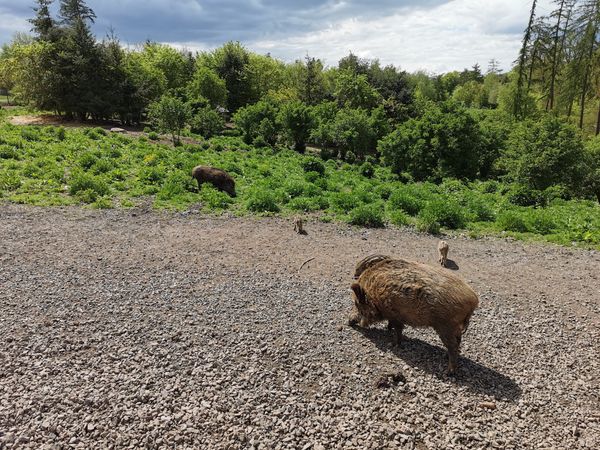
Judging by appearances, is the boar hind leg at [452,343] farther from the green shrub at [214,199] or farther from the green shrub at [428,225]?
the green shrub at [214,199]

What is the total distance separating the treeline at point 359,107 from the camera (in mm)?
25344

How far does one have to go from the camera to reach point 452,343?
5.90 metres

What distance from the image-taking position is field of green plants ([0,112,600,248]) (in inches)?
588

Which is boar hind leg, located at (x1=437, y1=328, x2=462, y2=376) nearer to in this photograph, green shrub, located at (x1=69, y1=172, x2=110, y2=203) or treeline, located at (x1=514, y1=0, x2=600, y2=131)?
green shrub, located at (x1=69, y1=172, x2=110, y2=203)

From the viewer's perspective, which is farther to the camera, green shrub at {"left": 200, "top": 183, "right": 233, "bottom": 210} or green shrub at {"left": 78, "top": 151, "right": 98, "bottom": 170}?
green shrub at {"left": 78, "top": 151, "right": 98, "bottom": 170}

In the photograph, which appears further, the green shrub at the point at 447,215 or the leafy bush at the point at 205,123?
the leafy bush at the point at 205,123

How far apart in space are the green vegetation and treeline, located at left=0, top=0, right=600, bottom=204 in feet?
0.43

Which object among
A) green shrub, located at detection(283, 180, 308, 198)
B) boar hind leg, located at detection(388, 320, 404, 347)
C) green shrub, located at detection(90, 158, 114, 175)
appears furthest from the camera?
green shrub, located at detection(90, 158, 114, 175)

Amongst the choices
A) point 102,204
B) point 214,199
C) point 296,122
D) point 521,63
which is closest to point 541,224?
point 214,199

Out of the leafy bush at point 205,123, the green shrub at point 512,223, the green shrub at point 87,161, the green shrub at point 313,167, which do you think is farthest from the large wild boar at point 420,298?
the leafy bush at point 205,123

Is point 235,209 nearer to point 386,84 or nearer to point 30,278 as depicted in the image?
point 30,278

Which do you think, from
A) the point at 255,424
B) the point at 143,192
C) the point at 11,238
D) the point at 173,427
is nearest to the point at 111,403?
the point at 173,427

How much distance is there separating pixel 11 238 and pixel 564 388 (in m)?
13.8

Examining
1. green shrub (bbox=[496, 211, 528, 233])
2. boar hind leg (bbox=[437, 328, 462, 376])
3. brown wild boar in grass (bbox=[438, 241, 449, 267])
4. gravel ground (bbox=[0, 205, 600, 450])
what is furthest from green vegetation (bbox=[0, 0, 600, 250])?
boar hind leg (bbox=[437, 328, 462, 376])
